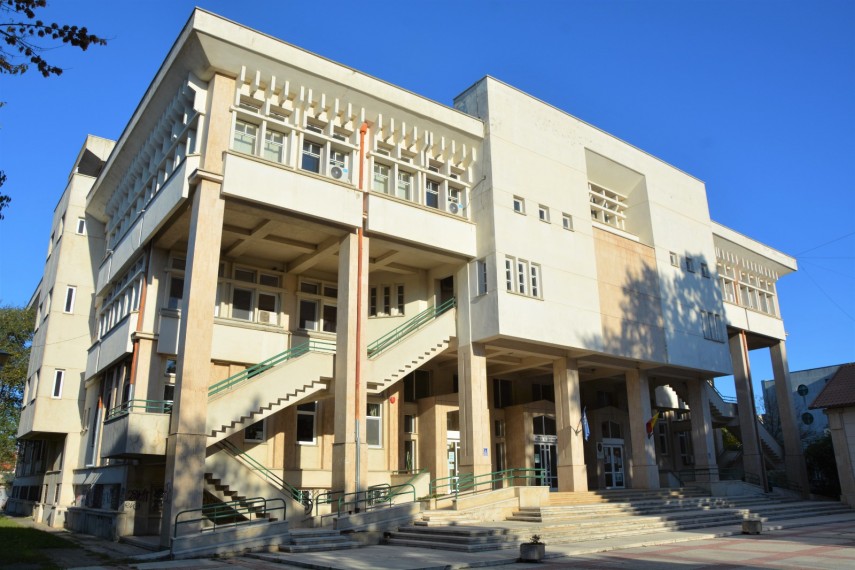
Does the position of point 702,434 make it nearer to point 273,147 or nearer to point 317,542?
point 317,542

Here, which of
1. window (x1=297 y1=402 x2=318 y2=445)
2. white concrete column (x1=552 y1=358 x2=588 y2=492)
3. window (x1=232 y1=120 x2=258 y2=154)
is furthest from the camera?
white concrete column (x1=552 y1=358 x2=588 y2=492)

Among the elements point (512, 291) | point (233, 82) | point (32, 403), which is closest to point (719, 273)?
point (512, 291)

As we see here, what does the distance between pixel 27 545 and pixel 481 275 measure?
16578 mm

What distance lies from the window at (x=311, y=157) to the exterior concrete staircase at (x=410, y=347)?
6.76m

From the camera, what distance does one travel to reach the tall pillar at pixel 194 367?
682 inches

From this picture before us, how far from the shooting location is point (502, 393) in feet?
106

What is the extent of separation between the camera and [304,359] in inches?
838

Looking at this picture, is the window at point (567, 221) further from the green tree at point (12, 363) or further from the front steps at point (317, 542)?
the green tree at point (12, 363)

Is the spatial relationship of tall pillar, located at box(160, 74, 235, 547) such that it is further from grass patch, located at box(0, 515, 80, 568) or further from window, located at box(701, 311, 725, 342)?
window, located at box(701, 311, 725, 342)

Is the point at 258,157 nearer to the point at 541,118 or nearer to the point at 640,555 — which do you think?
the point at 541,118

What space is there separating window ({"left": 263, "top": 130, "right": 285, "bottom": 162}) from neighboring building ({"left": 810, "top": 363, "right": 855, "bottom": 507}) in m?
25.1

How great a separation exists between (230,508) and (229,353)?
223 inches

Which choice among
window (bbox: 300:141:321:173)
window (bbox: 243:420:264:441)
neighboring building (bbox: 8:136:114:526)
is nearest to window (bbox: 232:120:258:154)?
window (bbox: 300:141:321:173)

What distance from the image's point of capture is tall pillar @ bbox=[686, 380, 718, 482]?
30500mm
